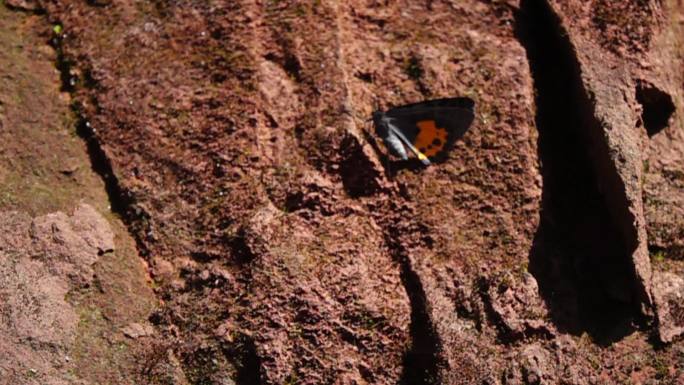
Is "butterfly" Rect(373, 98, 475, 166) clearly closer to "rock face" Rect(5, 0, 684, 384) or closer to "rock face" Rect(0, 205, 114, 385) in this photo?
"rock face" Rect(5, 0, 684, 384)

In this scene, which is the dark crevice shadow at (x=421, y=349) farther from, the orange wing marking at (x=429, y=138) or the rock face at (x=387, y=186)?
the orange wing marking at (x=429, y=138)

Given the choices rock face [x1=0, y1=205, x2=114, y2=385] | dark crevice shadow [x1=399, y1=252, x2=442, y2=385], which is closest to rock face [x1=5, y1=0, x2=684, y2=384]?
dark crevice shadow [x1=399, y1=252, x2=442, y2=385]

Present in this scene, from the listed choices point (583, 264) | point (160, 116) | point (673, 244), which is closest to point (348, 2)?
point (160, 116)

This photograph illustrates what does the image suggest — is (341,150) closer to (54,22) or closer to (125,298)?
(125,298)

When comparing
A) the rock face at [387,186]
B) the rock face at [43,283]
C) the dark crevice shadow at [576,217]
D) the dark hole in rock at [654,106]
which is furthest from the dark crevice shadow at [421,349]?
the dark hole in rock at [654,106]

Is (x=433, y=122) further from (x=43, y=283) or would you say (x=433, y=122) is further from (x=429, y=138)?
(x=43, y=283)

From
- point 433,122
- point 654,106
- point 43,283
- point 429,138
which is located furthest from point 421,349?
point 654,106
